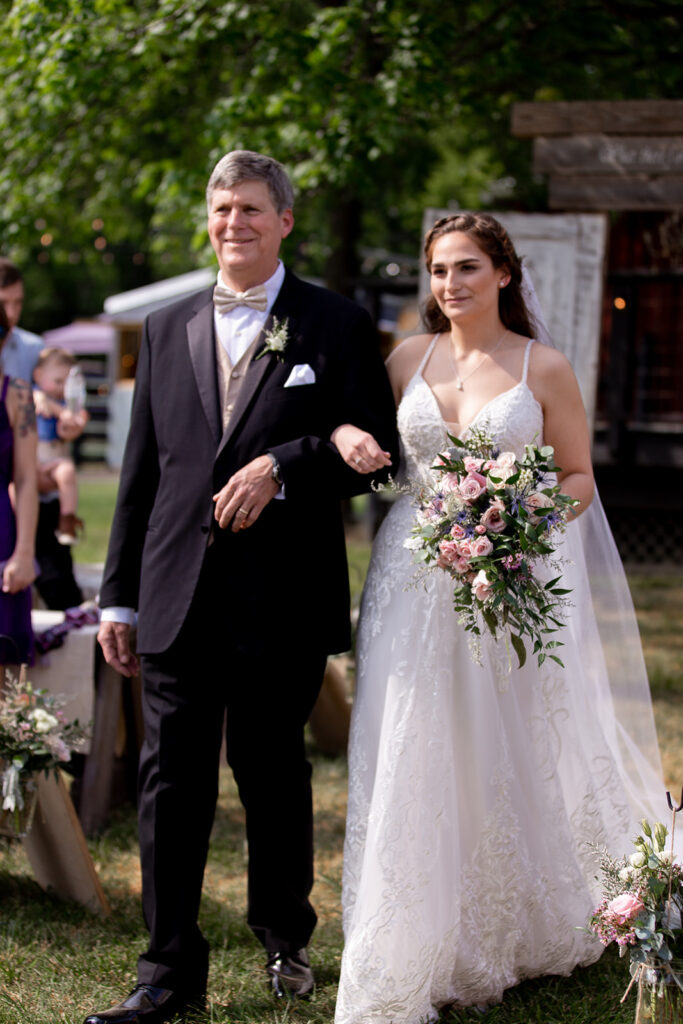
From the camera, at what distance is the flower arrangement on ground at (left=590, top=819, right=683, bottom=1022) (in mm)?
2555

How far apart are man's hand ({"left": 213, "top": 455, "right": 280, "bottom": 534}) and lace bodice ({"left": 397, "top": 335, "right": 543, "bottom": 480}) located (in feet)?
1.80

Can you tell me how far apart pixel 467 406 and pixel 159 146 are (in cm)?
964

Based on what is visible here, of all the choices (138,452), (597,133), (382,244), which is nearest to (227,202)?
(138,452)

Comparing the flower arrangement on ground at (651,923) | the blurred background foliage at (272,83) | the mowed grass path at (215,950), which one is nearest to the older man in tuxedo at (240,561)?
the mowed grass path at (215,950)

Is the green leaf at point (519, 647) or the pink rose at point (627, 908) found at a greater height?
the green leaf at point (519, 647)

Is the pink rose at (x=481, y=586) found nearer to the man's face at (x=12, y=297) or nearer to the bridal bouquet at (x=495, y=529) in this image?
the bridal bouquet at (x=495, y=529)

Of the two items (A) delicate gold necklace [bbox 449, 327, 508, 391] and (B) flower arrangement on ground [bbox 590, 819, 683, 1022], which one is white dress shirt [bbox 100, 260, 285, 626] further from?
(B) flower arrangement on ground [bbox 590, 819, 683, 1022]

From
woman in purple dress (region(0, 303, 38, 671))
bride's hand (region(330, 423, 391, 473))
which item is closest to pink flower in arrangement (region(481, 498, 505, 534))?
bride's hand (region(330, 423, 391, 473))

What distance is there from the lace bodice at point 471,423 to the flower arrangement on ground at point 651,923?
1203mm

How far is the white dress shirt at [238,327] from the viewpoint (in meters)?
3.27

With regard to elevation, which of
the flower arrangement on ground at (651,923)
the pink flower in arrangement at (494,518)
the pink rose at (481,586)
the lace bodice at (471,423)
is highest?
the lace bodice at (471,423)

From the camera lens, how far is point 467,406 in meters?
3.40

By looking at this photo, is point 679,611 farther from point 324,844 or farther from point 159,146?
point 159,146

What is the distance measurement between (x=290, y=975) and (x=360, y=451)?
1574 mm
